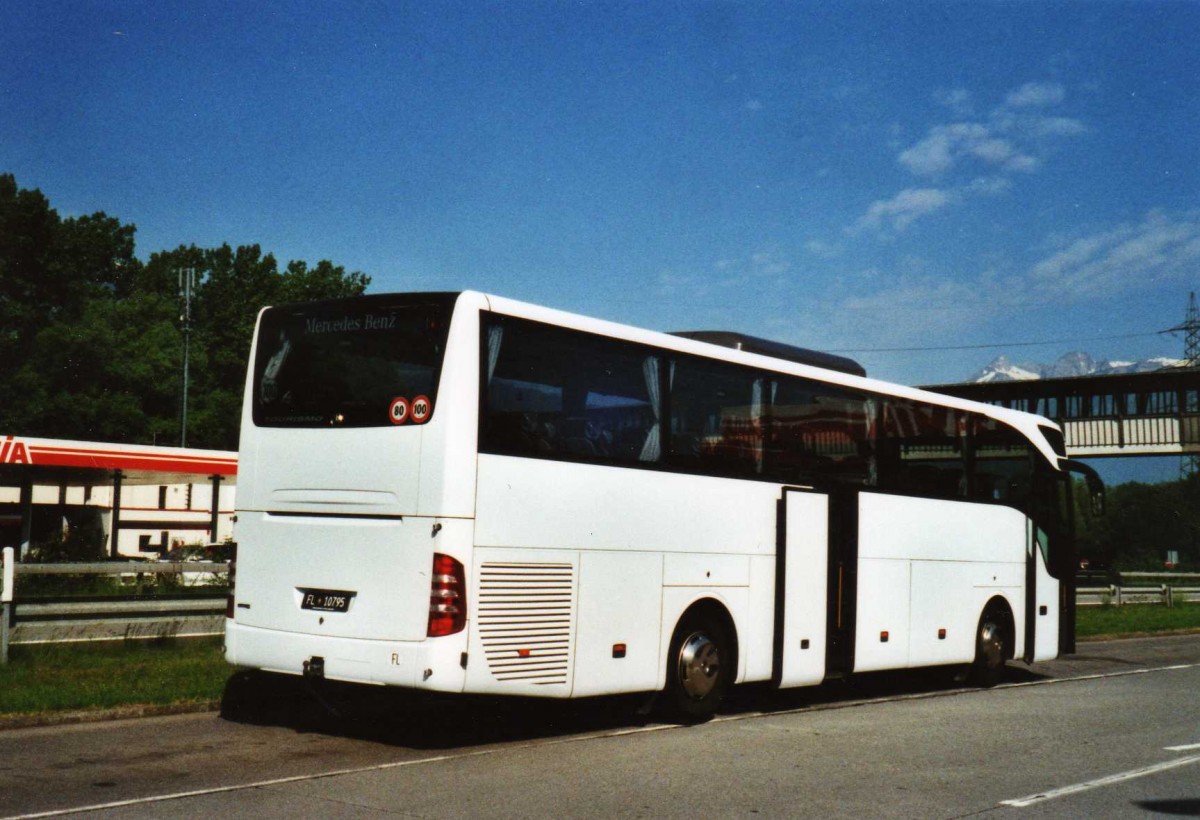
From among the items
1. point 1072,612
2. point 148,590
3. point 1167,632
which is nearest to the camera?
point 1072,612

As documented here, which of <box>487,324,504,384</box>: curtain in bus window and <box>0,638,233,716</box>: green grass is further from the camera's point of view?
<box>0,638,233,716</box>: green grass

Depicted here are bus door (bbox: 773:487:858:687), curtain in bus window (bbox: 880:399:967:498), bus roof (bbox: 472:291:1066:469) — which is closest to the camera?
bus roof (bbox: 472:291:1066:469)

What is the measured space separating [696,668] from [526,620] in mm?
2264

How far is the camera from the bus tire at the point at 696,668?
435 inches

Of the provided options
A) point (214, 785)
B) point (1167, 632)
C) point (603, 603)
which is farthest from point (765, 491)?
point (1167, 632)

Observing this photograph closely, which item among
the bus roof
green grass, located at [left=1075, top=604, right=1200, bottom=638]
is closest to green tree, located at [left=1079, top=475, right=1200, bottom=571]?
green grass, located at [left=1075, top=604, right=1200, bottom=638]

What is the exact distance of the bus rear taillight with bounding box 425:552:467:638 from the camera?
900 cm

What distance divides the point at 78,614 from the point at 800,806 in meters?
10.1

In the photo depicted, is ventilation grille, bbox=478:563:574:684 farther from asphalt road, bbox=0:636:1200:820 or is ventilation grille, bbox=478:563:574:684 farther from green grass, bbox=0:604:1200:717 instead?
green grass, bbox=0:604:1200:717

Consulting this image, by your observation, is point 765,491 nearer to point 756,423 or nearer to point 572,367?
point 756,423

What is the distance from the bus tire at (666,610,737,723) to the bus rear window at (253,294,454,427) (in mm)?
3476

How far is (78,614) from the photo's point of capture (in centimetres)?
1460

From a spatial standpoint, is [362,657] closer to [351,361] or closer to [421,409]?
[421,409]

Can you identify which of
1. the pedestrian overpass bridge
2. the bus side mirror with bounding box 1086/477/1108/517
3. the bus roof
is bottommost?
the bus side mirror with bounding box 1086/477/1108/517
